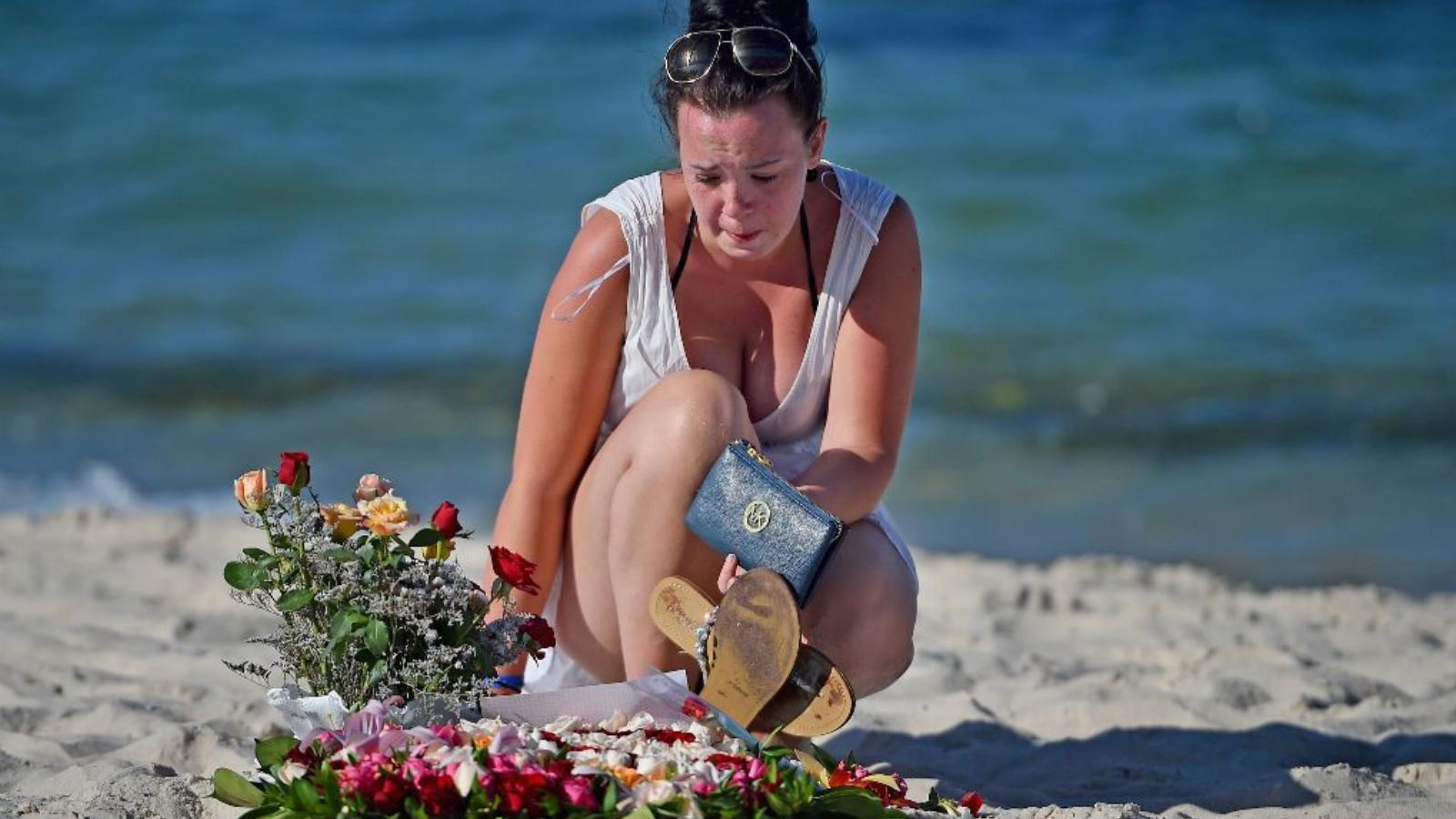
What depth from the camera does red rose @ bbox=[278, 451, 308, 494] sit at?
273 cm

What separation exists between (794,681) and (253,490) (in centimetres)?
95

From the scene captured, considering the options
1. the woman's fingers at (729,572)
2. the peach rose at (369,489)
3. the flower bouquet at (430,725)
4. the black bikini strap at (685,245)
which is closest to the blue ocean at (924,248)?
the black bikini strap at (685,245)

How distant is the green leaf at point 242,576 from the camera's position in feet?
9.11

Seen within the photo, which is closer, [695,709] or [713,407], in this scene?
[695,709]

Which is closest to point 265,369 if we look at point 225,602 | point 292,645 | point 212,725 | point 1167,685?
point 225,602

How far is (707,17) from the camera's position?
10.6 feet

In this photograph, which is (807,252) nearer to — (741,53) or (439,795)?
(741,53)

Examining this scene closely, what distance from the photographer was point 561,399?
3.41 meters

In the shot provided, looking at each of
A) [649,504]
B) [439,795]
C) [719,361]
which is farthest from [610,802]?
[719,361]

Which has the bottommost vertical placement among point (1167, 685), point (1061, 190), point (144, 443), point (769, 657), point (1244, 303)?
point (1167, 685)

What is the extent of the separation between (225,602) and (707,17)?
9.46ft

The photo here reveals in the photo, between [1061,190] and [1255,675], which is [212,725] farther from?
[1061,190]

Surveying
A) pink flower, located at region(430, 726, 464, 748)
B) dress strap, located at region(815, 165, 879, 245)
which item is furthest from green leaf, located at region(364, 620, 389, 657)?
dress strap, located at region(815, 165, 879, 245)

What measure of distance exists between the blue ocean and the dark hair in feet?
0.86
